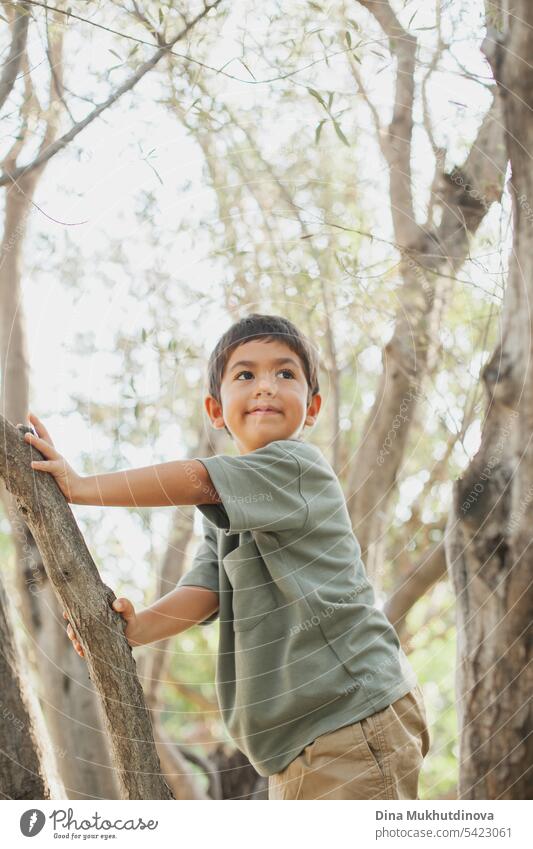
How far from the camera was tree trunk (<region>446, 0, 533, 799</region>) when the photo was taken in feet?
7.11

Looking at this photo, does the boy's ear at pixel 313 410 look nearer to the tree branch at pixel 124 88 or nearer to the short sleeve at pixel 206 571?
the short sleeve at pixel 206 571

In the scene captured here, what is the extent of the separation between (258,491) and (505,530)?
794 millimetres

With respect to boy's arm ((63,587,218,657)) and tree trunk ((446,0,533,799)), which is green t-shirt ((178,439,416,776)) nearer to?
boy's arm ((63,587,218,657))

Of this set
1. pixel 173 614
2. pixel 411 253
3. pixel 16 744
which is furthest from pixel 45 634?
pixel 411 253

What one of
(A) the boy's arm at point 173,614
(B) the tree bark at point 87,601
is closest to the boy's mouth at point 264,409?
(A) the boy's arm at point 173,614

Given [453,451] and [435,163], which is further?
[453,451]

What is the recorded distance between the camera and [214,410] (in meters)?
2.04

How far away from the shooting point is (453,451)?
10.1 feet

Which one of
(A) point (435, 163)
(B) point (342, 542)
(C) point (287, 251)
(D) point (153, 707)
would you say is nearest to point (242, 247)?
(C) point (287, 251)

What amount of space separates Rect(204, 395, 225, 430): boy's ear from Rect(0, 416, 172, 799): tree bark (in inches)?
23.1

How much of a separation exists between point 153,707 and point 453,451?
4.44 ft

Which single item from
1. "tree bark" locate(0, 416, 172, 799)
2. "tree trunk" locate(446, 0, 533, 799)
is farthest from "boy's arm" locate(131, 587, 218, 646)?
"tree trunk" locate(446, 0, 533, 799)
